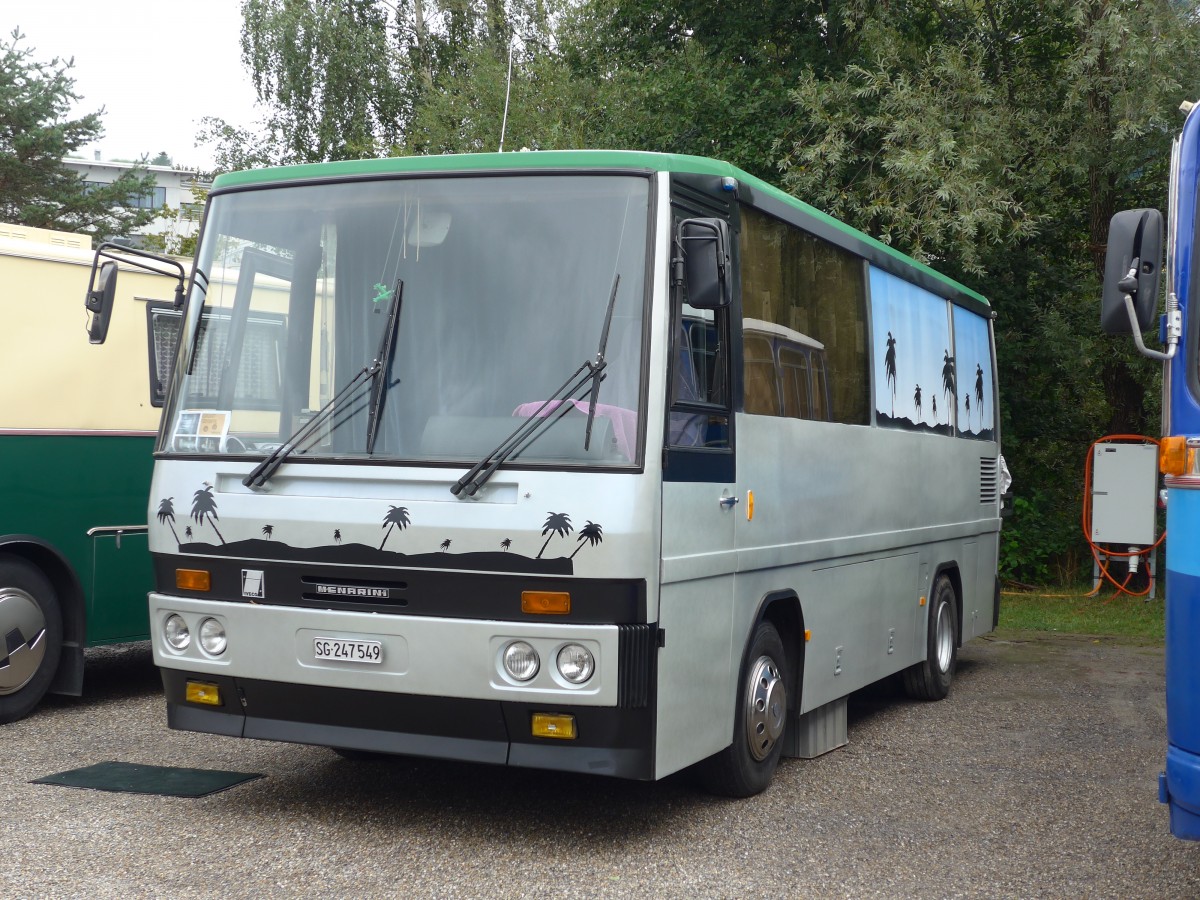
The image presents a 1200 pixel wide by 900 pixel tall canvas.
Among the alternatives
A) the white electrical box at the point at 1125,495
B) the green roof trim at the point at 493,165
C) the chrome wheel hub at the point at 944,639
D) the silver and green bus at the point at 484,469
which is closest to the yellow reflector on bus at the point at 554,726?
the silver and green bus at the point at 484,469

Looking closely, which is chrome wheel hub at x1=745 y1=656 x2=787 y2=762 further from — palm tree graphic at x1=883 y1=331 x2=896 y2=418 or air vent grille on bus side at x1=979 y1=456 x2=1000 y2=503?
air vent grille on bus side at x1=979 y1=456 x2=1000 y2=503

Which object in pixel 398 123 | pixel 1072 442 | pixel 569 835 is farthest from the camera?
pixel 398 123

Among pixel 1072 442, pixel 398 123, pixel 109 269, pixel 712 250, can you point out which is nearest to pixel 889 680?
pixel 712 250

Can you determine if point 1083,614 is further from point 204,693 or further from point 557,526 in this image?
point 204,693

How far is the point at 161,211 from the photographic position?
3609 centimetres

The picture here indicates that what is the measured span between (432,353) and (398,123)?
31216mm

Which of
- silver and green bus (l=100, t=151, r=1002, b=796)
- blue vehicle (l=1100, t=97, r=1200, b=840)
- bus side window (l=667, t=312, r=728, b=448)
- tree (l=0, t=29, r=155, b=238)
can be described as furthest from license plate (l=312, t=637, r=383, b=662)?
tree (l=0, t=29, r=155, b=238)

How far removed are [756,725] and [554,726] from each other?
1536mm

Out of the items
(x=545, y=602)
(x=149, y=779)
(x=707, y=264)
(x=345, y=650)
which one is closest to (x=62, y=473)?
(x=149, y=779)

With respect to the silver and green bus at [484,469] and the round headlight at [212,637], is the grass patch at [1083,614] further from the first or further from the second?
the round headlight at [212,637]

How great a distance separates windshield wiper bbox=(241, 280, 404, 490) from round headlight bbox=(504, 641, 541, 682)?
1187 millimetres

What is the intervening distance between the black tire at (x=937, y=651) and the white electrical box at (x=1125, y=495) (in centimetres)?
784

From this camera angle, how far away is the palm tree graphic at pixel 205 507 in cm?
613

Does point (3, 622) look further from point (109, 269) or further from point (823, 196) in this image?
point (823, 196)
